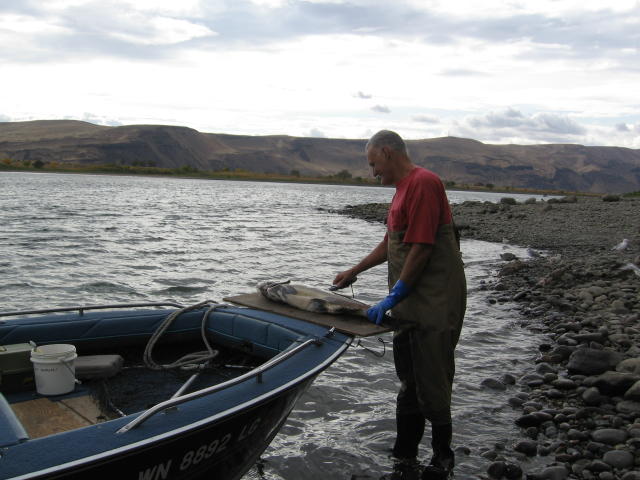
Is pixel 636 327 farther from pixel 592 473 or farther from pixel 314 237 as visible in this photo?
pixel 314 237

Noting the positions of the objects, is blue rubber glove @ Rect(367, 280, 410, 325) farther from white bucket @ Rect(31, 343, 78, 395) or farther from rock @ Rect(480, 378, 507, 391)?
rock @ Rect(480, 378, 507, 391)

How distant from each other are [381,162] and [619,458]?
3.38 metres

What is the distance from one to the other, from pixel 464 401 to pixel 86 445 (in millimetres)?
5129

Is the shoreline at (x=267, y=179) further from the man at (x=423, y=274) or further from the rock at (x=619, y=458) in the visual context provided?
the man at (x=423, y=274)

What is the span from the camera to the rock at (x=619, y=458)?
17.0ft

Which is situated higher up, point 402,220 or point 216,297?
point 402,220

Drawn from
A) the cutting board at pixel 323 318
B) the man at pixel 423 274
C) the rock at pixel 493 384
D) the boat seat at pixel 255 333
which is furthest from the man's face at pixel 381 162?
A: the rock at pixel 493 384

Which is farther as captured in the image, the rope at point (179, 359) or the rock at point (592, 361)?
the rock at point (592, 361)

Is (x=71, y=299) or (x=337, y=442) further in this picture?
(x=71, y=299)

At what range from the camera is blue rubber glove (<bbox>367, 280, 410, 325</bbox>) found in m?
4.66

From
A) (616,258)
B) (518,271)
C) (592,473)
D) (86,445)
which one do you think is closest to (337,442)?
(592,473)

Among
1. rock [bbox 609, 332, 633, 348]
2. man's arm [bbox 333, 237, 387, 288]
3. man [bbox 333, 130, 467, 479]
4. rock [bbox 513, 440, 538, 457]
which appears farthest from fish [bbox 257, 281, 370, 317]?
rock [bbox 609, 332, 633, 348]

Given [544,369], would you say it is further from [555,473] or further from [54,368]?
[54,368]

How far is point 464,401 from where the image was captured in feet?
24.2
